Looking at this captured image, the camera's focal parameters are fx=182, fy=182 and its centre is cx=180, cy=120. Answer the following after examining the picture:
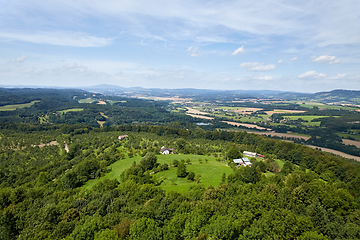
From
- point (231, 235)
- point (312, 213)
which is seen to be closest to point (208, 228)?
point (231, 235)

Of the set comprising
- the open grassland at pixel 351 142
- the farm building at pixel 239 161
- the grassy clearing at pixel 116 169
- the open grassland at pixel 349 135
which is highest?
the farm building at pixel 239 161

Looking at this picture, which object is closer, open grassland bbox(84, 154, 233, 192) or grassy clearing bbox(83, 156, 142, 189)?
open grassland bbox(84, 154, 233, 192)

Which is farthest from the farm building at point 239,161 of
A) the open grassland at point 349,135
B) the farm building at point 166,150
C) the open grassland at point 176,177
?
the open grassland at point 349,135

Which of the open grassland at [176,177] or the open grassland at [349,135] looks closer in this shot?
the open grassland at [176,177]

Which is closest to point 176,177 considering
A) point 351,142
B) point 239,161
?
point 239,161

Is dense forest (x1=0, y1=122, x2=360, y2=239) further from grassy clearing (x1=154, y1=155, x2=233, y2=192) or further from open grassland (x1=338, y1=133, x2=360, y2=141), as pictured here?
open grassland (x1=338, y1=133, x2=360, y2=141)

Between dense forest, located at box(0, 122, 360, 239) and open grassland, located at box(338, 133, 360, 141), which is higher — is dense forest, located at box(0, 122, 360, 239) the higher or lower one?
the higher one

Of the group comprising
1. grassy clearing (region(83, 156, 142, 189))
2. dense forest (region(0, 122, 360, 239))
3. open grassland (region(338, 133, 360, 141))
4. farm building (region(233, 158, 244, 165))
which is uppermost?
dense forest (region(0, 122, 360, 239))

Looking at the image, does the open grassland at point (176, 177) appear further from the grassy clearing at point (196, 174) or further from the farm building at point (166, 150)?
the farm building at point (166, 150)

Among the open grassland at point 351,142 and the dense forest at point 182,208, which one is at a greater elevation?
the dense forest at point 182,208

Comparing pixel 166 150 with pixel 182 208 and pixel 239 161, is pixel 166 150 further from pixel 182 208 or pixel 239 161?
pixel 182 208

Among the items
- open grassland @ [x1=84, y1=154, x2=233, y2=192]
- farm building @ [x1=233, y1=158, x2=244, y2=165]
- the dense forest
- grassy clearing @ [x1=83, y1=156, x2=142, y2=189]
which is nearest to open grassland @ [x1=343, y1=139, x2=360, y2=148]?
the dense forest

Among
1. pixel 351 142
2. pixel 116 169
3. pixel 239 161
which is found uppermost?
pixel 239 161
